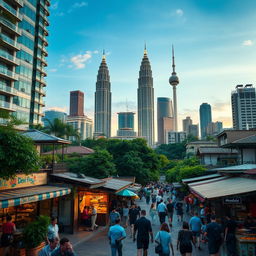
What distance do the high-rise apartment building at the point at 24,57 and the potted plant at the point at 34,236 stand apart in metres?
33.7

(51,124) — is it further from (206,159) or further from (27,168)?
(27,168)

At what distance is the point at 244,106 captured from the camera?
17850 cm

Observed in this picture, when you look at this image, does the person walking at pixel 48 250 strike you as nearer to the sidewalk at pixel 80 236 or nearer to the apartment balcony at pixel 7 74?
the sidewalk at pixel 80 236

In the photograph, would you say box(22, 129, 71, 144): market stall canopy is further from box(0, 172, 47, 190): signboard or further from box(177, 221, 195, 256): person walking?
box(177, 221, 195, 256): person walking

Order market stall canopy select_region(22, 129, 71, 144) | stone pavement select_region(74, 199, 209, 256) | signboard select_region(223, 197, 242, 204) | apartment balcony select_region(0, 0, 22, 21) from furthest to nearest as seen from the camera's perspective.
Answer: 1. apartment balcony select_region(0, 0, 22, 21)
2. market stall canopy select_region(22, 129, 71, 144)
3. stone pavement select_region(74, 199, 209, 256)
4. signboard select_region(223, 197, 242, 204)

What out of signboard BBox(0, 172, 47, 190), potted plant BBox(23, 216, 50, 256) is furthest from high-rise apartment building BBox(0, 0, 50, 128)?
potted plant BBox(23, 216, 50, 256)

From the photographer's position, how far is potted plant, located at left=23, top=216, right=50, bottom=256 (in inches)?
338

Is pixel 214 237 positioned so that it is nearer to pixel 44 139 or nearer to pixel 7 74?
pixel 44 139

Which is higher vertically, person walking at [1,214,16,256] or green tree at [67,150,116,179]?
green tree at [67,150,116,179]

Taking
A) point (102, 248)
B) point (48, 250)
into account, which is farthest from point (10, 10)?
point (48, 250)

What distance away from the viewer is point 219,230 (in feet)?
26.6

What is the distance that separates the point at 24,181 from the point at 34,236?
146 inches

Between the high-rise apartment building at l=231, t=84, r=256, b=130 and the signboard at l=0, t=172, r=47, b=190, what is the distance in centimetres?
18628

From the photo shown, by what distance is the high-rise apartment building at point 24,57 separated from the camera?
38.8 metres
